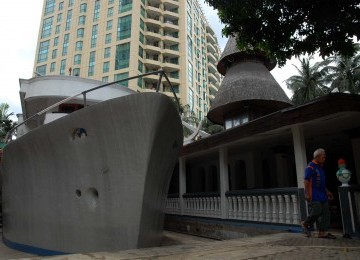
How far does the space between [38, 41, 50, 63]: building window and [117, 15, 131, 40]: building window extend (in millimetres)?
13644

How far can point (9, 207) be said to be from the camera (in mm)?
10094

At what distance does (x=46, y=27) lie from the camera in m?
59.9

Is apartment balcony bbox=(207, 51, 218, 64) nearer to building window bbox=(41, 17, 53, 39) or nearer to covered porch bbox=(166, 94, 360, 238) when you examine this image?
building window bbox=(41, 17, 53, 39)

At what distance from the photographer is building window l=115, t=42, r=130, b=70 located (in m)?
50.4

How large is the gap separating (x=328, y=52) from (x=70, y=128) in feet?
18.0

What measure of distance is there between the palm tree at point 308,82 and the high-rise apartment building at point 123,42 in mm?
20492

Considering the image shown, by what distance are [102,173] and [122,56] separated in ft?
151

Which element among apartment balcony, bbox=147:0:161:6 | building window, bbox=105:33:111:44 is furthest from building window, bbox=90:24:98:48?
apartment balcony, bbox=147:0:161:6

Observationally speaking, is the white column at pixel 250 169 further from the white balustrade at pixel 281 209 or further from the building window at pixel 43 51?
the building window at pixel 43 51

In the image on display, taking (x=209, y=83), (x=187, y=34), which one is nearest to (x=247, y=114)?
(x=187, y=34)

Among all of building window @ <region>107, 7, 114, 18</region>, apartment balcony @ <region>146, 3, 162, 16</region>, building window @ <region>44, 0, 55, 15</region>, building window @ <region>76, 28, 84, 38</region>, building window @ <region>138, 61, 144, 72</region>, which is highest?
building window @ <region>44, 0, 55, 15</region>

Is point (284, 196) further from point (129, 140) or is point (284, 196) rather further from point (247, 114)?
point (247, 114)

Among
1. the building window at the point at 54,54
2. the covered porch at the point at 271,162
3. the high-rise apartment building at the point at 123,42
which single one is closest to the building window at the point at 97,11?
the high-rise apartment building at the point at 123,42

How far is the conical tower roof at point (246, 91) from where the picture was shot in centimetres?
1548
